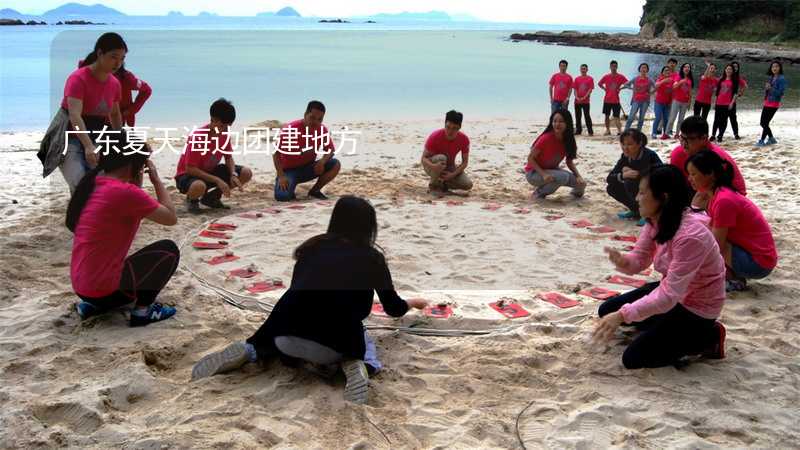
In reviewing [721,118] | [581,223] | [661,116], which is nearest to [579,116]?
[661,116]

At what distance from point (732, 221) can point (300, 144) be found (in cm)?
420

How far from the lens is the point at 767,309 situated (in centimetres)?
415

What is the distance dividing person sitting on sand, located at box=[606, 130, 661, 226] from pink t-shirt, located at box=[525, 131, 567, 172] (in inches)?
26.3

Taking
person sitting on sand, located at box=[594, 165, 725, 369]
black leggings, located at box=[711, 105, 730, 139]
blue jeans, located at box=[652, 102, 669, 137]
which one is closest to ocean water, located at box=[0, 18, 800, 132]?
blue jeans, located at box=[652, 102, 669, 137]

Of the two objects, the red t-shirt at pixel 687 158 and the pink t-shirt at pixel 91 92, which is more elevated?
the pink t-shirt at pixel 91 92

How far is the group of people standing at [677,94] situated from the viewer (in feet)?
34.9

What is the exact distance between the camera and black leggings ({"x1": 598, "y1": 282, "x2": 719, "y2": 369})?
3285mm

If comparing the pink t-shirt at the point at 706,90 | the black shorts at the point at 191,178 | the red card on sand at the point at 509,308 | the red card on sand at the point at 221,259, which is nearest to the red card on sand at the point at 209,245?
the red card on sand at the point at 221,259

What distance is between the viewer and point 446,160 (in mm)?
7094

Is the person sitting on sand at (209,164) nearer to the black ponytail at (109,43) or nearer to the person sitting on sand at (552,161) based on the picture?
the black ponytail at (109,43)

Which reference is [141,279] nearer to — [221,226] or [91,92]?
[221,226]

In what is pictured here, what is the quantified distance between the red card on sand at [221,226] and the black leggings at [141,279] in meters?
1.92

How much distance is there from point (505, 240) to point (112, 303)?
314cm

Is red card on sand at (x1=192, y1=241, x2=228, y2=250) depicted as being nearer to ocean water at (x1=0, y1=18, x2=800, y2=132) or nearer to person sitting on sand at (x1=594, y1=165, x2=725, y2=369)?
person sitting on sand at (x1=594, y1=165, x2=725, y2=369)
